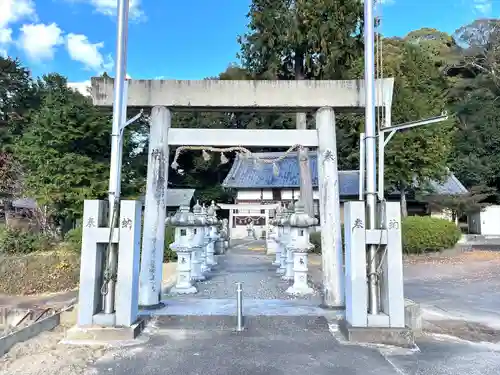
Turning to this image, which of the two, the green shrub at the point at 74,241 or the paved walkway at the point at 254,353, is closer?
the paved walkway at the point at 254,353

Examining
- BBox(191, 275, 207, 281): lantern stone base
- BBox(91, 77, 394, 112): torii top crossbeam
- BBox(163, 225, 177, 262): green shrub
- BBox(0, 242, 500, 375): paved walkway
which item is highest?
BBox(91, 77, 394, 112): torii top crossbeam

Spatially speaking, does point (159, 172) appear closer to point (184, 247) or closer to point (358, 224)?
point (184, 247)

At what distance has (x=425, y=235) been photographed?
57.8 ft

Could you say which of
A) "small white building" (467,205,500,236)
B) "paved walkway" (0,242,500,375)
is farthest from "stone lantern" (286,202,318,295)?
"small white building" (467,205,500,236)

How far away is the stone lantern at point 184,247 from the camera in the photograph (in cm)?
847

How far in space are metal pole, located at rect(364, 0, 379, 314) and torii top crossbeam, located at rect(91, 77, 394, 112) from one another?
2.84 ft

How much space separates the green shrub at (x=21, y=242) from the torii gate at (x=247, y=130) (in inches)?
404

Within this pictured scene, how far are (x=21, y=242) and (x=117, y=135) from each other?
11.3 m

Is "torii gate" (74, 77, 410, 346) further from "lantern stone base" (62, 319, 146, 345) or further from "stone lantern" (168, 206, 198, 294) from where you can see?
"stone lantern" (168, 206, 198, 294)

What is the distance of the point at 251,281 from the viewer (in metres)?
10.4

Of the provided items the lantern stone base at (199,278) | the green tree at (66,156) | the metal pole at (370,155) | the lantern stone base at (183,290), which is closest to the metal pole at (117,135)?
the lantern stone base at (183,290)

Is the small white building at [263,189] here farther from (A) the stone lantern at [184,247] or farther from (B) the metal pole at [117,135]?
(B) the metal pole at [117,135]

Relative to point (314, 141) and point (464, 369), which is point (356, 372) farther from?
point (314, 141)

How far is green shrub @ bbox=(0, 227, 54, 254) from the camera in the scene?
14398 mm
